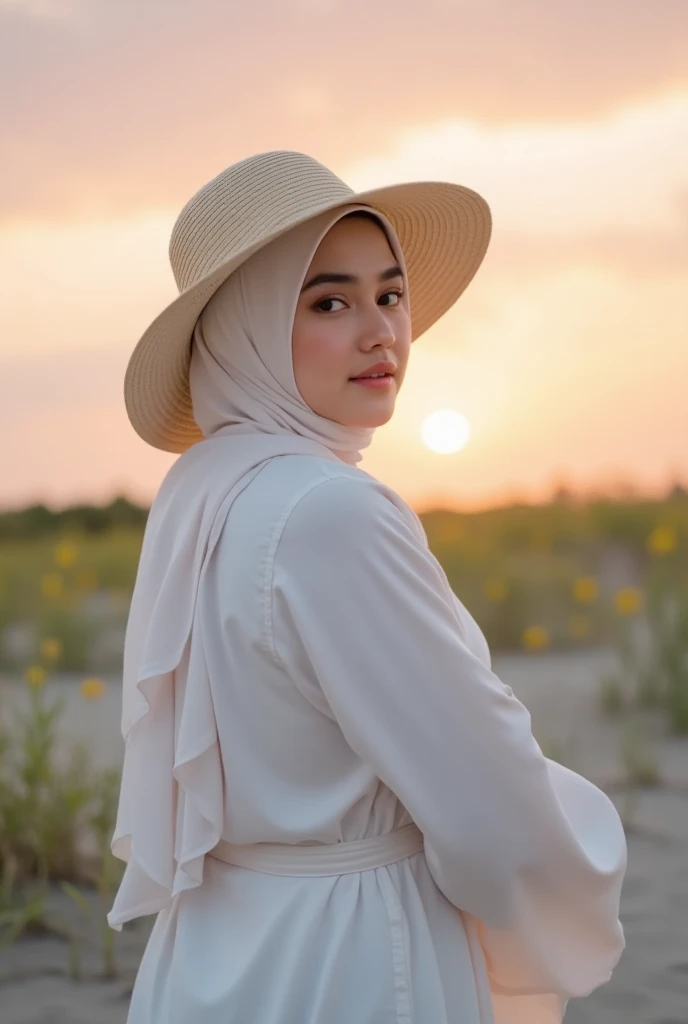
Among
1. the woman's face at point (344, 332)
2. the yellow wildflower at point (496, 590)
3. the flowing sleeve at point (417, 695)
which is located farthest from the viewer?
the yellow wildflower at point (496, 590)

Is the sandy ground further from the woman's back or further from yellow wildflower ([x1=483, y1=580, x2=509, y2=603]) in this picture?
yellow wildflower ([x1=483, y1=580, x2=509, y2=603])

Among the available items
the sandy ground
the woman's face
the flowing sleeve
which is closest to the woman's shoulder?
the flowing sleeve

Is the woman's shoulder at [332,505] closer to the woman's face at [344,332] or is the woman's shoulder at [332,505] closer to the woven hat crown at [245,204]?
the woman's face at [344,332]

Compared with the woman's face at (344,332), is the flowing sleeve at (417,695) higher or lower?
lower

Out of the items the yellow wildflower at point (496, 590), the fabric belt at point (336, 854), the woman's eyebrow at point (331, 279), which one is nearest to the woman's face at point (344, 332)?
the woman's eyebrow at point (331, 279)

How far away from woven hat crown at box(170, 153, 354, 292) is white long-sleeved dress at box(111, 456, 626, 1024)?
37cm

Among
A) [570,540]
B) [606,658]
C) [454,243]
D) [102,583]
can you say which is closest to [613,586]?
[570,540]

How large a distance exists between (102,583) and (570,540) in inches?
174

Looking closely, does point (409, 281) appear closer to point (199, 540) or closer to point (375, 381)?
point (375, 381)

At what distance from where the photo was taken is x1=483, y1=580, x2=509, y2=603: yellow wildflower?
7.55m

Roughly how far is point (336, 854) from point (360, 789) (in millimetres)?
107

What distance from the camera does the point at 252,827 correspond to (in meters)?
1.45

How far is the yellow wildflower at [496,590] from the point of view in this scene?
7.55 metres

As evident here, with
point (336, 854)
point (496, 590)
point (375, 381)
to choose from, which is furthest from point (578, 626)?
point (336, 854)
